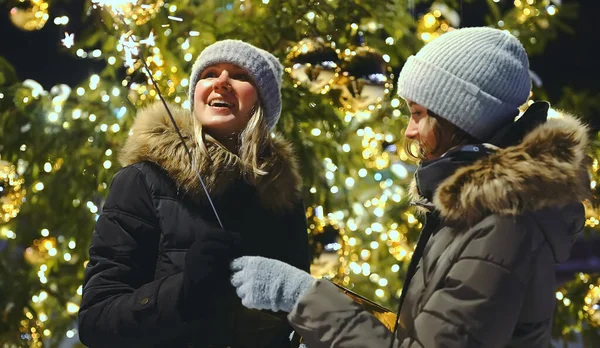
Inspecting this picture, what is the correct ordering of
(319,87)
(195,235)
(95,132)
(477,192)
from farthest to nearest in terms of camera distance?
(95,132), (319,87), (195,235), (477,192)

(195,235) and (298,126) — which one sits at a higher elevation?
(195,235)

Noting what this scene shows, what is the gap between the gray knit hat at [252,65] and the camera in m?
2.19

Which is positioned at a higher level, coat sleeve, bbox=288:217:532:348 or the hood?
the hood

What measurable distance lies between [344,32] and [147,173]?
1.45 m

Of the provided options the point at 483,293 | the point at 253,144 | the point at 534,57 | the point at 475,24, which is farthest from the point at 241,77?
the point at 534,57

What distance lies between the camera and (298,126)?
3240 millimetres

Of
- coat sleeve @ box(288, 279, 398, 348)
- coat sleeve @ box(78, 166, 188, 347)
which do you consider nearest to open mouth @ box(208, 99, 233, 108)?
coat sleeve @ box(78, 166, 188, 347)

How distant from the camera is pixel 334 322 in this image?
1513 millimetres

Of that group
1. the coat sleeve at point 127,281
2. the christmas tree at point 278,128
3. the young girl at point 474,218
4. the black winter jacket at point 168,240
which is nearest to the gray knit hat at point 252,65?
the black winter jacket at point 168,240

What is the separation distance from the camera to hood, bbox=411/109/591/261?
145 centimetres

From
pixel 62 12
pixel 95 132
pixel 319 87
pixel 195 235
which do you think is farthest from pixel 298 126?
pixel 195 235

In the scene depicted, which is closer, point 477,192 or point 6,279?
point 477,192

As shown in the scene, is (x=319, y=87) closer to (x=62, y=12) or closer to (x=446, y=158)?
(x=62, y=12)

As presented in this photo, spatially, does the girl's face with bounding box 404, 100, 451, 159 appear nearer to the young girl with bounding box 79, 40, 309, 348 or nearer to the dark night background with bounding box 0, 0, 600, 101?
the young girl with bounding box 79, 40, 309, 348
